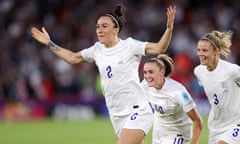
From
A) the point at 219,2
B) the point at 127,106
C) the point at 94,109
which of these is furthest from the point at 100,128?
the point at 127,106

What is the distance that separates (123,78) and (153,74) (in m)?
0.39

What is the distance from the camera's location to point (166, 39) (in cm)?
1048

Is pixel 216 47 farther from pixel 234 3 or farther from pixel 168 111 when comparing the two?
pixel 234 3

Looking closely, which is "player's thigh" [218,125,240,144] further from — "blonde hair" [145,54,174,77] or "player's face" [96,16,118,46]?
"player's face" [96,16,118,46]

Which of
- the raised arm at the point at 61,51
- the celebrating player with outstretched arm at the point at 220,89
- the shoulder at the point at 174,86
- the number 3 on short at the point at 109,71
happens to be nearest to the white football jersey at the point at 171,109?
the shoulder at the point at 174,86

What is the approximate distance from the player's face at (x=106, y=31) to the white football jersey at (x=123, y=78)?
0.43 ft

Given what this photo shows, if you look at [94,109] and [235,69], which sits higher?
[235,69]

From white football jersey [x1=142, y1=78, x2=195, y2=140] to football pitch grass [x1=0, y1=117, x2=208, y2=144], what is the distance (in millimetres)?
6883

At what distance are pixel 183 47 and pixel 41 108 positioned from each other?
4.31 metres

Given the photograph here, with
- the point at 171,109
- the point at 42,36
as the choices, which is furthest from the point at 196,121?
the point at 42,36

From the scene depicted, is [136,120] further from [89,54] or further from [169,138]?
[89,54]

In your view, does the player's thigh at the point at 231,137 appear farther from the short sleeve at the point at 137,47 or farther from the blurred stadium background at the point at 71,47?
the blurred stadium background at the point at 71,47

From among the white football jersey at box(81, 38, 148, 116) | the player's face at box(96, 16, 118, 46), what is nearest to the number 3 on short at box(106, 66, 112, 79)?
the white football jersey at box(81, 38, 148, 116)

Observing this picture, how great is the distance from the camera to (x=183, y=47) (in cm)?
2453
